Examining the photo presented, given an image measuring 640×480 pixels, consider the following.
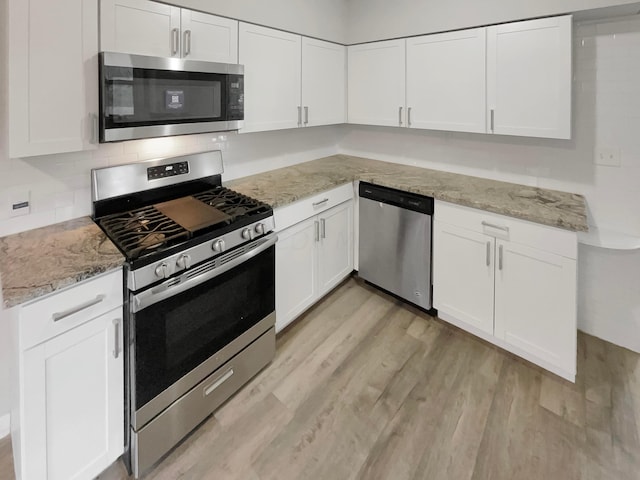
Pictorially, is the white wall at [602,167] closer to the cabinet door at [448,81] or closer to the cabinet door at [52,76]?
the cabinet door at [448,81]

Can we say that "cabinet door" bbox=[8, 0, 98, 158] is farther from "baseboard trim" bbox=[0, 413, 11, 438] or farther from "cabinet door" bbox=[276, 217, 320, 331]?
"baseboard trim" bbox=[0, 413, 11, 438]

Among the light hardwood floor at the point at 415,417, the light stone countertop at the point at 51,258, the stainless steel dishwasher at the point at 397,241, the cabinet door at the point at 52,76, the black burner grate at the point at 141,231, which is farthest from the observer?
the stainless steel dishwasher at the point at 397,241

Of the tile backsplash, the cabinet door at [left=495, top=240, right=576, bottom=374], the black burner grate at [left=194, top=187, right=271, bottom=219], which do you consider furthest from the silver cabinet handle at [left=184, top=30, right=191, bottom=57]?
the cabinet door at [left=495, top=240, right=576, bottom=374]

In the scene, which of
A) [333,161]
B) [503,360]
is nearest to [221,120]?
[333,161]

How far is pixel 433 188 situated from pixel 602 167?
105 cm

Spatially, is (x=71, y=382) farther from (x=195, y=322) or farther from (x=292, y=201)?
(x=292, y=201)

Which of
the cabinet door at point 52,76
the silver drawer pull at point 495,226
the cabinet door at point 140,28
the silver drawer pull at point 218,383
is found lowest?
the silver drawer pull at point 218,383

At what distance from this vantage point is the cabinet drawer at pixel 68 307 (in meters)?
1.27

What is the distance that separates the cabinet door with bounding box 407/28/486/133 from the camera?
258 centimetres

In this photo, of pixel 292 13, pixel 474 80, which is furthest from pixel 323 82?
pixel 474 80

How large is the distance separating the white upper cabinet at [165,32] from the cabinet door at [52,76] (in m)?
0.09

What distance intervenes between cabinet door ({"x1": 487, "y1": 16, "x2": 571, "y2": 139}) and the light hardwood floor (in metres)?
1.50

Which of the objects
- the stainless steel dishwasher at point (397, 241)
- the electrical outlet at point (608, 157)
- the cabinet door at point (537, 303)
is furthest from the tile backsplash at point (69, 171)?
the electrical outlet at point (608, 157)

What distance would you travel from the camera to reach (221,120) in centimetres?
221
